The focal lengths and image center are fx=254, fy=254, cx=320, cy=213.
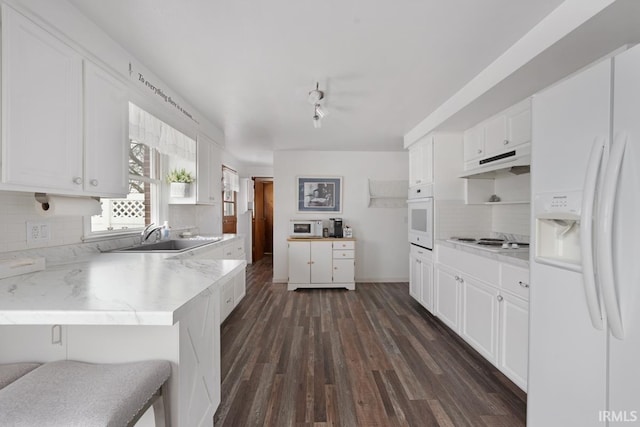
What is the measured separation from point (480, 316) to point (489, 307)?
153 millimetres

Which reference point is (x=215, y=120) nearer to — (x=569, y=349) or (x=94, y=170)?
(x=94, y=170)

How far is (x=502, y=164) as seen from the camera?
2184mm

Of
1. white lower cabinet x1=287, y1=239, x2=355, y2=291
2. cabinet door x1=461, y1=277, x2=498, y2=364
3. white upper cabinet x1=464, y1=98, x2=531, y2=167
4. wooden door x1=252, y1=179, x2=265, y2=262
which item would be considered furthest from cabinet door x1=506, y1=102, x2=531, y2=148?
wooden door x1=252, y1=179, x2=265, y2=262

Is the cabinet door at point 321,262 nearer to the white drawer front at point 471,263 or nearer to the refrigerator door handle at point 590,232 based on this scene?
the white drawer front at point 471,263

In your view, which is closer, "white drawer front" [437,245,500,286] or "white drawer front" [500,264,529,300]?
"white drawer front" [500,264,529,300]

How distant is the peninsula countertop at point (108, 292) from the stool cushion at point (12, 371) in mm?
261

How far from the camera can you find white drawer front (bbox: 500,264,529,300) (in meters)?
1.61

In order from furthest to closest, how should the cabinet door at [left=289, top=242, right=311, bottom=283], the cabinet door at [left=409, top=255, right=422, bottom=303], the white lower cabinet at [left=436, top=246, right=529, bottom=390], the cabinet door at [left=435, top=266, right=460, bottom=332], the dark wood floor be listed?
1. the cabinet door at [left=289, top=242, right=311, bottom=283]
2. the cabinet door at [left=409, top=255, right=422, bottom=303]
3. the cabinet door at [left=435, top=266, right=460, bottom=332]
4. the white lower cabinet at [left=436, top=246, right=529, bottom=390]
5. the dark wood floor

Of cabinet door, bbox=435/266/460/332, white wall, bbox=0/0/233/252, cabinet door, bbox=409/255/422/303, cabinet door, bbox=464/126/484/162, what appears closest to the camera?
white wall, bbox=0/0/233/252

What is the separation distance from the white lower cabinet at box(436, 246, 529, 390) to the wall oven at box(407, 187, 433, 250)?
1.10 feet

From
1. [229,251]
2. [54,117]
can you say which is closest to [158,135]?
[54,117]

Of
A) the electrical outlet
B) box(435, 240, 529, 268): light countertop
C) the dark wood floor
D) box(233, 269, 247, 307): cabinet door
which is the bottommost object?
the dark wood floor

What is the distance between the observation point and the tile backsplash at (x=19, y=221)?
1.30 metres

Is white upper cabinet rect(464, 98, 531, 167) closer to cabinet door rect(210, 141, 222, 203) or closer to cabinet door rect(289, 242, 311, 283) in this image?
cabinet door rect(289, 242, 311, 283)
